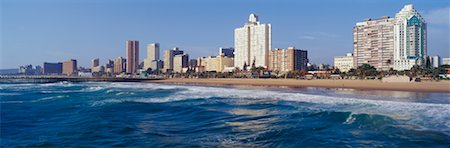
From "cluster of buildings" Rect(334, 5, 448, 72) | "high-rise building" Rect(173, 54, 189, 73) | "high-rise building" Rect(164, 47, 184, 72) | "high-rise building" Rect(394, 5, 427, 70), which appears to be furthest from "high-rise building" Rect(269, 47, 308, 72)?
"high-rise building" Rect(164, 47, 184, 72)

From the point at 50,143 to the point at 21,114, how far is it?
6495 mm

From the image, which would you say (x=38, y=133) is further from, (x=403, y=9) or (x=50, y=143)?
(x=403, y=9)

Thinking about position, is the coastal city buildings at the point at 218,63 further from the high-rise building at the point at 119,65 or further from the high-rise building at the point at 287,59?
the high-rise building at the point at 119,65

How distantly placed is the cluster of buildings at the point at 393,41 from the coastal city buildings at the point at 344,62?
252 inches

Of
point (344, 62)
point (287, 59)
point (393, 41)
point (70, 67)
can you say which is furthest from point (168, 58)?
point (393, 41)

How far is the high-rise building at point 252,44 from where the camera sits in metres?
105

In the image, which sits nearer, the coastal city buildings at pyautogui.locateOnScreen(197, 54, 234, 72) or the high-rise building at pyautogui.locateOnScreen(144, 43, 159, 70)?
the coastal city buildings at pyautogui.locateOnScreen(197, 54, 234, 72)

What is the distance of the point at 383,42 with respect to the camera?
87.8 m

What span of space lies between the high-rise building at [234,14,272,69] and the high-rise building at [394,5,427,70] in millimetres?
34453

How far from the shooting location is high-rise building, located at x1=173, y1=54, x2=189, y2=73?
147m

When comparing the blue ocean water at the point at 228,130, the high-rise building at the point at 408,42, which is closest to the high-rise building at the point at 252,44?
the high-rise building at the point at 408,42

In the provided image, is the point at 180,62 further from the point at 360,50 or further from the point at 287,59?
the point at 360,50

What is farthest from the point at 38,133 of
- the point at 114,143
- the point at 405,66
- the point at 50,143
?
the point at 405,66

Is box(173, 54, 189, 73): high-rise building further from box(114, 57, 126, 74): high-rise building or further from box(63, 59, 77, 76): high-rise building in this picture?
box(63, 59, 77, 76): high-rise building
